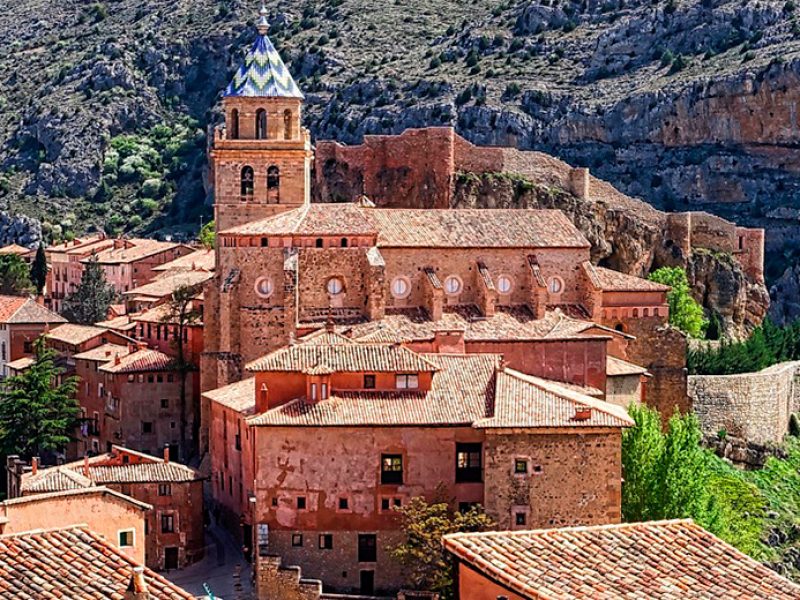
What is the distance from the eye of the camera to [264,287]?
198 ft

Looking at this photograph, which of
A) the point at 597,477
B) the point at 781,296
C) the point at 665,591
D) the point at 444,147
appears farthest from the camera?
the point at 781,296

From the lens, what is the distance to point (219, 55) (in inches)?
5295

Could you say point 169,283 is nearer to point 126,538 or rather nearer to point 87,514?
point 87,514

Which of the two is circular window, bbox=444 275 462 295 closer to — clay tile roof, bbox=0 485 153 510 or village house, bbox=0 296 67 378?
clay tile roof, bbox=0 485 153 510

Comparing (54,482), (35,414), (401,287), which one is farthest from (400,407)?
(35,414)

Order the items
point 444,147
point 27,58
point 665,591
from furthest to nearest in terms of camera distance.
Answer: point 27,58 → point 444,147 → point 665,591

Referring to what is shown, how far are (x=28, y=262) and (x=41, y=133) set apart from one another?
27.0 meters

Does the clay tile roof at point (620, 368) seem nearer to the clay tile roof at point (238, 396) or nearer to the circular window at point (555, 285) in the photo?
the circular window at point (555, 285)

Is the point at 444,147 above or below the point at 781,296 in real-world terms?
above

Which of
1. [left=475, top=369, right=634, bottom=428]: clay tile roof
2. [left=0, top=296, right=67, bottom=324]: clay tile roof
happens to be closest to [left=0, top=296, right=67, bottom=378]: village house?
[left=0, top=296, right=67, bottom=324]: clay tile roof

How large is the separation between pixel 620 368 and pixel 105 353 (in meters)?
20.1

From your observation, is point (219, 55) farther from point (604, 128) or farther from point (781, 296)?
point (781, 296)

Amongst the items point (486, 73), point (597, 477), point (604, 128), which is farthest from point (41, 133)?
point (597, 477)

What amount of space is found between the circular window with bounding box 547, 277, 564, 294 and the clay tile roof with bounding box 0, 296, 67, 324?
28195mm
